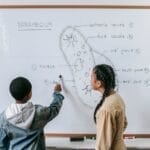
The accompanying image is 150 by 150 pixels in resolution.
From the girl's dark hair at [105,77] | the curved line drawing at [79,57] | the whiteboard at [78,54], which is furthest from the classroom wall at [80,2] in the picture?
the girl's dark hair at [105,77]

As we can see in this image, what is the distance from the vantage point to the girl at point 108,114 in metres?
1.78

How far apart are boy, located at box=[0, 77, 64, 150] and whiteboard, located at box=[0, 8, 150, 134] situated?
0.30 m

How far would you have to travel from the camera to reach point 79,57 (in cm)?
215

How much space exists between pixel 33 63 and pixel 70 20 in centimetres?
35

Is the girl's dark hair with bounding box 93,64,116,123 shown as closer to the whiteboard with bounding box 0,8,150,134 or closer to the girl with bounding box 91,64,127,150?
the girl with bounding box 91,64,127,150

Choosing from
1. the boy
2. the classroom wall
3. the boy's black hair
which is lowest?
the boy

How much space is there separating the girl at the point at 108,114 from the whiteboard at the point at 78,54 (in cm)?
29

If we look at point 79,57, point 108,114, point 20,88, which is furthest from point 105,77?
point 20,88

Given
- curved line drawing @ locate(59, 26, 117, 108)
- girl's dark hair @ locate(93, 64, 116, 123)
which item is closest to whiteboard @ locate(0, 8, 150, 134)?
curved line drawing @ locate(59, 26, 117, 108)

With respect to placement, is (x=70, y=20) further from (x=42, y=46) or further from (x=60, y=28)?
(x=42, y=46)

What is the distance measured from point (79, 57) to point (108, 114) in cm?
51

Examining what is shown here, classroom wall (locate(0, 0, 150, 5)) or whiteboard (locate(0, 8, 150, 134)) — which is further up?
classroom wall (locate(0, 0, 150, 5))

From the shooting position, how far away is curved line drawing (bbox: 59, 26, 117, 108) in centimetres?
214

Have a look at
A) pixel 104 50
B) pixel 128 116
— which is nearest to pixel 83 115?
pixel 128 116
